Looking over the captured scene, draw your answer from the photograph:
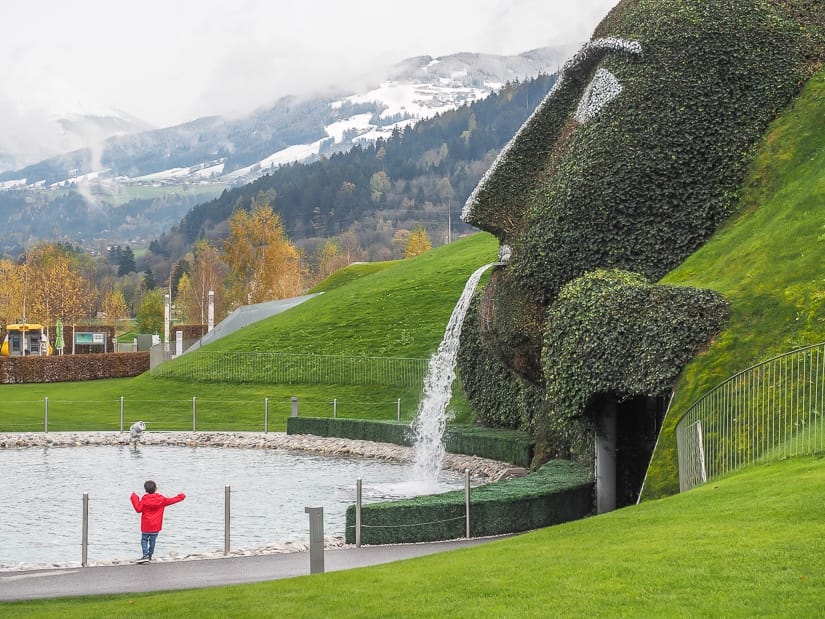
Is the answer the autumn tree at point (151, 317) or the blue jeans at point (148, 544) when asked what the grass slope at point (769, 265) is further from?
the autumn tree at point (151, 317)

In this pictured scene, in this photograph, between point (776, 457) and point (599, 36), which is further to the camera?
point (599, 36)

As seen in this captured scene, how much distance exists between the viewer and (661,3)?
24.9m

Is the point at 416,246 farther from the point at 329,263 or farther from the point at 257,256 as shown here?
the point at 257,256

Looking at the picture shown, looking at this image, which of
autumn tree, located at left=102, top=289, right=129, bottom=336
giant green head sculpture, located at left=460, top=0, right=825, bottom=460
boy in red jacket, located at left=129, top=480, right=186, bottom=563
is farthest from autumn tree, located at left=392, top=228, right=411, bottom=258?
boy in red jacket, located at left=129, top=480, right=186, bottom=563

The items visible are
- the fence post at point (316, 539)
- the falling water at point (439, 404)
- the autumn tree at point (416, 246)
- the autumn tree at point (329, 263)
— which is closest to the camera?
the fence post at point (316, 539)

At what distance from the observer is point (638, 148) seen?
23219mm

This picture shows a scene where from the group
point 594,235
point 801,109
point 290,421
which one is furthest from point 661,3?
point 290,421

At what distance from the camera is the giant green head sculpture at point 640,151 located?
23.1 metres

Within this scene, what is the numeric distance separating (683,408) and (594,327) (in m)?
2.46

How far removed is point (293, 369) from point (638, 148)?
28.4 m

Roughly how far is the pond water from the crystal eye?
944cm

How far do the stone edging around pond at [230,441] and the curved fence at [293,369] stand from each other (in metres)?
8.63

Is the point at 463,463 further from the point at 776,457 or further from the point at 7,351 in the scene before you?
the point at 7,351

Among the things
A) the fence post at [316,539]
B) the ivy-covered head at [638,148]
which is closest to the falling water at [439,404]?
the ivy-covered head at [638,148]
